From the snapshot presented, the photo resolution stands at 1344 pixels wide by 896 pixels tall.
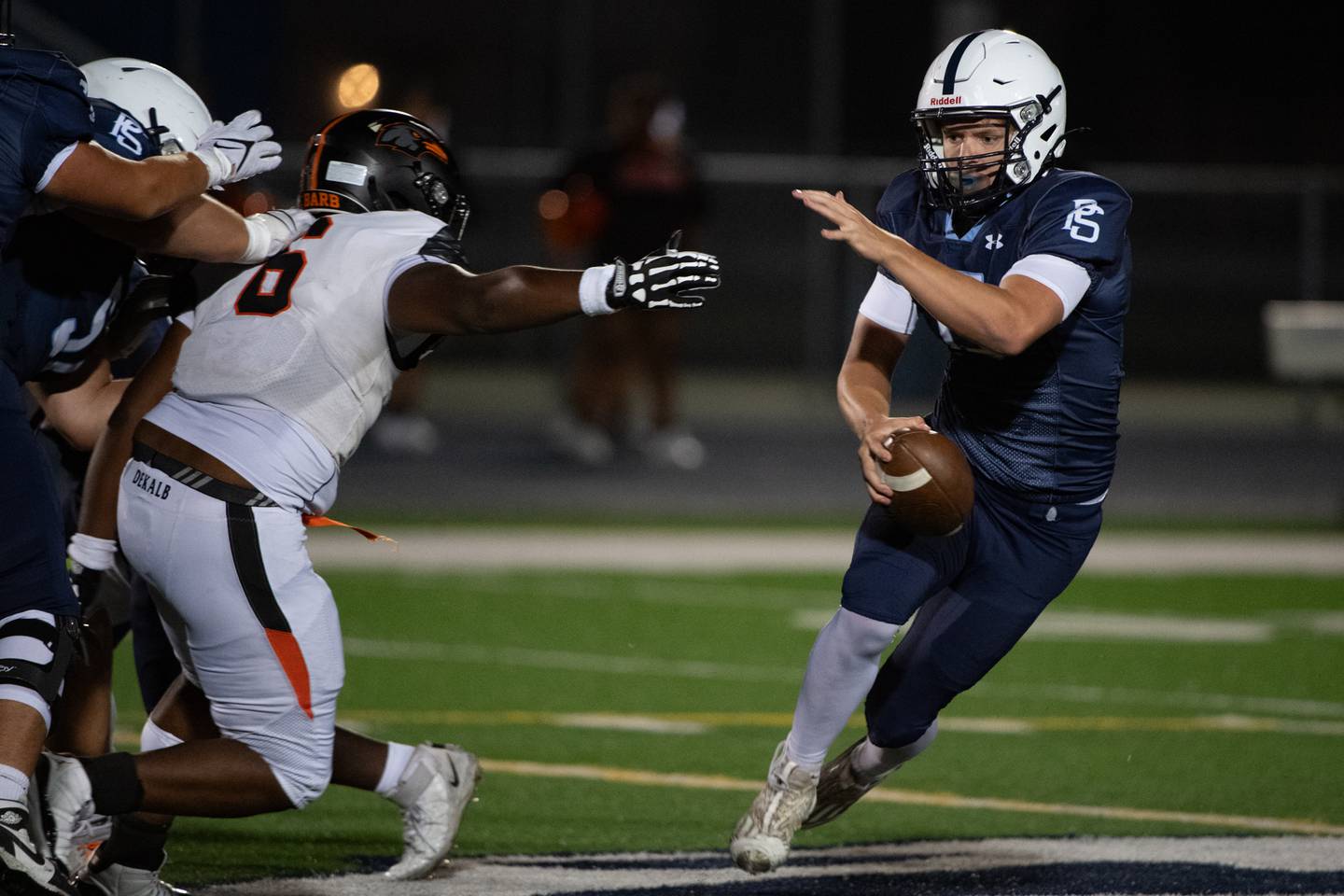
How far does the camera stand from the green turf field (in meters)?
5.30

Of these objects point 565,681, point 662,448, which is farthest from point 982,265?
point 662,448

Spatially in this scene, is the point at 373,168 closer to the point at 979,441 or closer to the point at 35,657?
the point at 35,657

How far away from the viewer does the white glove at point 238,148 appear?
4352 mm

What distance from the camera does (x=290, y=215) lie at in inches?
176

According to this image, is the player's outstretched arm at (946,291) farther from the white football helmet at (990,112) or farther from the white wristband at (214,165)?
the white wristband at (214,165)

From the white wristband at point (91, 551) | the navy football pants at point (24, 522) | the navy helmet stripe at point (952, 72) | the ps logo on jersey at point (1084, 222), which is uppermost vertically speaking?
the navy helmet stripe at point (952, 72)

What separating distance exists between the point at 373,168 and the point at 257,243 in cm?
36

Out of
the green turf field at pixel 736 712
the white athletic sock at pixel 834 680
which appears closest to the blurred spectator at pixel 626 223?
the green turf field at pixel 736 712

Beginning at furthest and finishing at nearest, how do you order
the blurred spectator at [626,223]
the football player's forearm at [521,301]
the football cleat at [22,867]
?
1. the blurred spectator at [626,223]
2. the football player's forearm at [521,301]
3. the football cleat at [22,867]

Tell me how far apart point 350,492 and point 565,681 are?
5090 millimetres

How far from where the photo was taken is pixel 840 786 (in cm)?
477

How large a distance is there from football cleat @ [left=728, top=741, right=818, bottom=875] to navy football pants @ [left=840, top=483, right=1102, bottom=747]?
28cm

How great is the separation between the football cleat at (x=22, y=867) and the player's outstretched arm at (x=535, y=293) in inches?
51.9

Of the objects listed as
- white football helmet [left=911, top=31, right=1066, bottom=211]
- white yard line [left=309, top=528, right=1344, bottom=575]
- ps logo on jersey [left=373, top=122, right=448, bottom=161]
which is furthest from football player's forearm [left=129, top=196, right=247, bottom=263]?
white yard line [left=309, top=528, right=1344, bottom=575]
